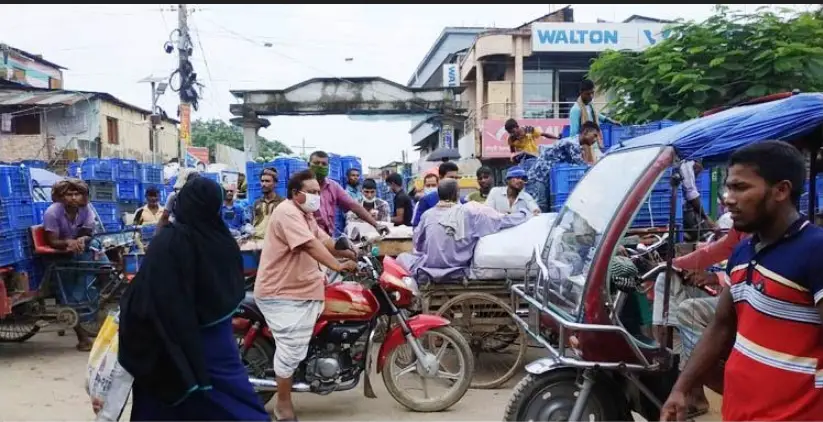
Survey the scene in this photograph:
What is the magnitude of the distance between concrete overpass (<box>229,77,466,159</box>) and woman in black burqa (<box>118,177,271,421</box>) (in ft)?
65.9

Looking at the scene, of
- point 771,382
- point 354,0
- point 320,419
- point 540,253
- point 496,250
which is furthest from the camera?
point 496,250

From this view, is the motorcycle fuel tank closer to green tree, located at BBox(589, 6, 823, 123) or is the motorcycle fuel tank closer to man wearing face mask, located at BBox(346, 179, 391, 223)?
man wearing face mask, located at BBox(346, 179, 391, 223)

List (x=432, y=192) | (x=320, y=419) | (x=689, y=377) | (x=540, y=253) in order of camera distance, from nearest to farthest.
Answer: (x=689, y=377) → (x=540, y=253) → (x=320, y=419) → (x=432, y=192)

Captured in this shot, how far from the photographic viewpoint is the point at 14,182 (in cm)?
733

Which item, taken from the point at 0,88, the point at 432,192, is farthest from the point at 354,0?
the point at 0,88

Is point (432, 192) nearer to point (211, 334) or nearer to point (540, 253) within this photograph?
point (540, 253)

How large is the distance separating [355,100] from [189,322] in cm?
2062

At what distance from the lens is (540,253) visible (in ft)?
14.0

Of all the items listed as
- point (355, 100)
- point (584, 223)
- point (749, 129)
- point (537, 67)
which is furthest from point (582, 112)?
point (537, 67)

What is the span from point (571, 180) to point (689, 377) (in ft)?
15.0

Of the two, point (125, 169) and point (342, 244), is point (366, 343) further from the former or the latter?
point (125, 169)

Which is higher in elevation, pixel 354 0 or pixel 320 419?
pixel 354 0

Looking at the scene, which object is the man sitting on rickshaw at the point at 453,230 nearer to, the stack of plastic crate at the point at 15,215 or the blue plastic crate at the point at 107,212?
the stack of plastic crate at the point at 15,215

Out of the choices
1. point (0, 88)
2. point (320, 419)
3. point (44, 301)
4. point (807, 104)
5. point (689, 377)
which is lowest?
point (320, 419)
